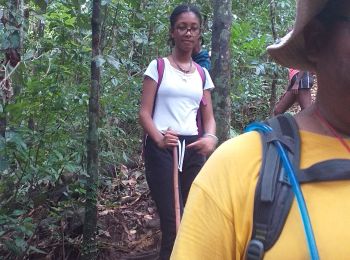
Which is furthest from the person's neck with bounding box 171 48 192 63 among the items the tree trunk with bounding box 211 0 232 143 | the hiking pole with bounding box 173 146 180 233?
the tree trunk with bounding box 211 0 232 143

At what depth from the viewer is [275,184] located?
1.20 metres

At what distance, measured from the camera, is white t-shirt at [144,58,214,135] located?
3860 mm

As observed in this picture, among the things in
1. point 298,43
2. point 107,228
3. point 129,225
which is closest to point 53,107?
point 107,228

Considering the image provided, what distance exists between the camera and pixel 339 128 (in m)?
1.37

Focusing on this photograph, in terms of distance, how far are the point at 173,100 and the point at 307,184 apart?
2.69 meters

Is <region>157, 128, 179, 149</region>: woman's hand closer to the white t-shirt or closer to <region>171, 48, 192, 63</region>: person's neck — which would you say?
the white t-shirt

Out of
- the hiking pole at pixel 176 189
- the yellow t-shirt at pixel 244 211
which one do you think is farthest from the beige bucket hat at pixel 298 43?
the hiking pole at pixel 176 189

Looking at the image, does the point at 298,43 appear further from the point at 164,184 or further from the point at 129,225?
the point at 129,225

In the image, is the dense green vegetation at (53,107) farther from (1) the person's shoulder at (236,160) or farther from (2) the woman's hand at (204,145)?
(1) the person's shoulder at (236,160)

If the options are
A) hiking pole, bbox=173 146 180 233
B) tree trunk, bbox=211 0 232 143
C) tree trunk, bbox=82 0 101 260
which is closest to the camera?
hiking pole, bbox=173 146 180 233

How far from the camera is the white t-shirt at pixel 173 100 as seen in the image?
3.86 m

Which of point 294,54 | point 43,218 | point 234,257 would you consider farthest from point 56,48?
point 234,257

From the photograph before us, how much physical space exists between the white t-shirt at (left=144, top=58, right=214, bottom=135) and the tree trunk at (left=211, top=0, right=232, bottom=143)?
1.17 m

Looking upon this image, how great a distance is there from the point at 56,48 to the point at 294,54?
319 cm
